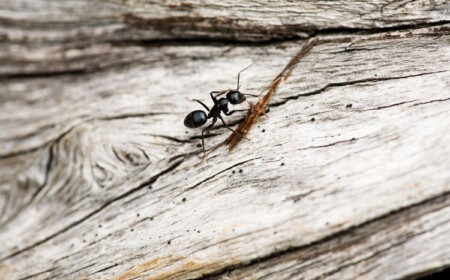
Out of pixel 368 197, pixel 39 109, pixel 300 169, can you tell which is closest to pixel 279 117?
pixel 300 169

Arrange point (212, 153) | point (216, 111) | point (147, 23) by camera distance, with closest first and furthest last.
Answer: point (147, 23)
point (212, 153)
point (216, 111)

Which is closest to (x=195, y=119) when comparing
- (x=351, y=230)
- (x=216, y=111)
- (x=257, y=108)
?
(x=216, y=111)

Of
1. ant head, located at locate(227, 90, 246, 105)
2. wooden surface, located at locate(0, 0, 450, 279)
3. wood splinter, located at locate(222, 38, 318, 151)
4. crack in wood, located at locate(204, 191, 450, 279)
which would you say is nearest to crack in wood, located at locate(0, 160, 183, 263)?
wooden surface, located at locate(0, 0, 450, 279)

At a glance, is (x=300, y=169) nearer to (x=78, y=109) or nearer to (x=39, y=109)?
(x=78, y=109)

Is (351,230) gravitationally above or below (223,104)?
below

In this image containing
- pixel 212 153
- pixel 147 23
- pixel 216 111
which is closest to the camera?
pixel 147 23

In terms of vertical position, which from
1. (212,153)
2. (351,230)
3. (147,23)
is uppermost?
(147,23)

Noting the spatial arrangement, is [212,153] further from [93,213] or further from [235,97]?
[93,213]

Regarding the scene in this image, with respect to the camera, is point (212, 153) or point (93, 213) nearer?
point (93, 213)
